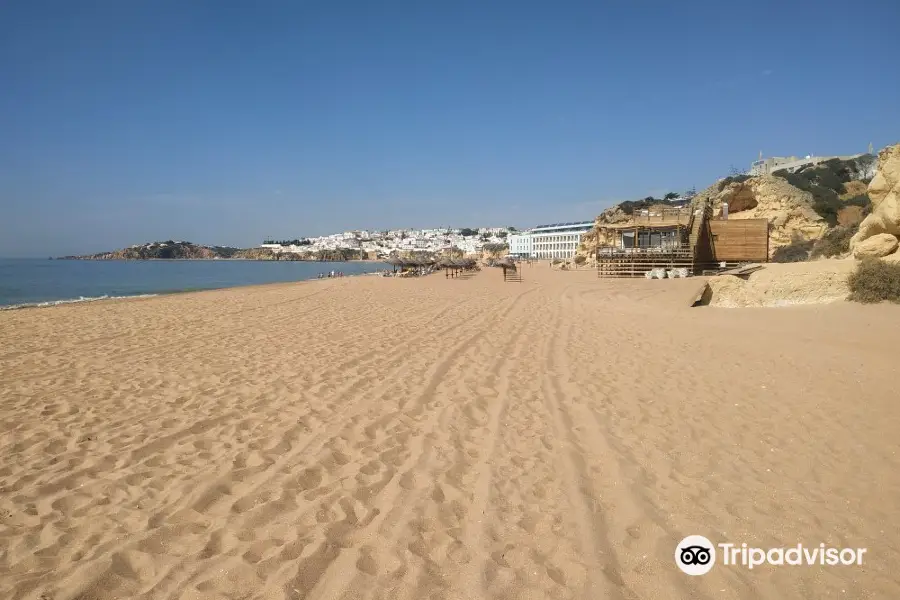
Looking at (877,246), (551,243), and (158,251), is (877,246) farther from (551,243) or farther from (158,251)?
(158,251)

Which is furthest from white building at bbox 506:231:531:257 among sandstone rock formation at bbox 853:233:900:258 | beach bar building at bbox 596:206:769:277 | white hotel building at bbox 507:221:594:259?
sandstone rock formation at bbox 853:233:900:258

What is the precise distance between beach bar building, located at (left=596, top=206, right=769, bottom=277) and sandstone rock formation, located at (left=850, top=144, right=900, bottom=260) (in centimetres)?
1222

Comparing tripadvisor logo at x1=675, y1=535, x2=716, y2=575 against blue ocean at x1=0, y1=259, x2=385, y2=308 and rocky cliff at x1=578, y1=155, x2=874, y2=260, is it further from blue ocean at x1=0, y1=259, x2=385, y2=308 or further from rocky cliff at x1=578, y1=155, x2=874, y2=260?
blue ocean at x1=0, y1=259, x2=385, y2=308

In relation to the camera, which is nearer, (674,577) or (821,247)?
(674,577)

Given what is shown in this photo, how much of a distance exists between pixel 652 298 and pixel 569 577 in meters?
13.8

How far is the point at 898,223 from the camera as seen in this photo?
9672mm

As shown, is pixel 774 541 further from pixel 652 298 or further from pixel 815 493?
pixel 652 298

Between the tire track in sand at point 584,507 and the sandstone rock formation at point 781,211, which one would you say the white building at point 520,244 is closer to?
the sandstone rock formation at point 781,211

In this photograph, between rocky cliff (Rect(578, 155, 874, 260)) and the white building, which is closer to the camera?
rocky cliff (Rect(578, 155, 874, 260))

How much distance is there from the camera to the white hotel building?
A: 3880 inches

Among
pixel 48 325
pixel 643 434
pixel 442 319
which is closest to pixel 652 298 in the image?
pixel 442 319

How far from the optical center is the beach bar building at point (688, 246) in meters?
24.3

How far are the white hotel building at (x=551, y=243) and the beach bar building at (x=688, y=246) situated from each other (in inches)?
2421

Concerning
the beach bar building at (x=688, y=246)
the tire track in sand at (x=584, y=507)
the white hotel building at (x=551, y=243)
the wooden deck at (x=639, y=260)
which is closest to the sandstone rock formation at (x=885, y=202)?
the tire track in sand at (x=584, y=507)
